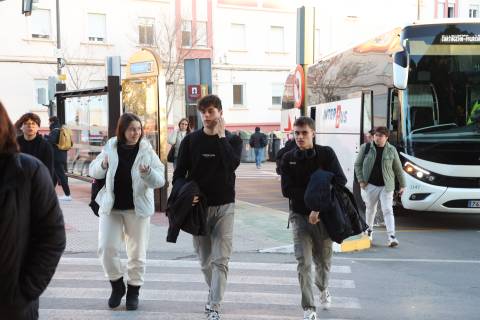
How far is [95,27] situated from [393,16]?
2092cm

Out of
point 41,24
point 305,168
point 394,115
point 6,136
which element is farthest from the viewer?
point 41,24

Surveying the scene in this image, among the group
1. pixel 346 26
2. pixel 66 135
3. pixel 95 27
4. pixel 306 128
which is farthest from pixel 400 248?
pixel 346 26

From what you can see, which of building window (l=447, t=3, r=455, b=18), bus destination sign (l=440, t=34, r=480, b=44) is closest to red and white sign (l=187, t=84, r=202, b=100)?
bus destination sign (l=440, t=34, r=480, b=44)

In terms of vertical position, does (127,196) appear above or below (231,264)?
above

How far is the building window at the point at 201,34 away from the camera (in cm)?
3394

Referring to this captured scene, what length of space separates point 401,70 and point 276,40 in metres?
27.3

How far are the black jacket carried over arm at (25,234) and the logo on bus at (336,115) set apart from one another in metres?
10.9

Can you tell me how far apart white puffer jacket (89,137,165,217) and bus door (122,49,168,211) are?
584 cm

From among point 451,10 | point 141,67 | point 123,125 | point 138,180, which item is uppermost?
point 451,10

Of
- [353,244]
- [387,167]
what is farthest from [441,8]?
[353,244]

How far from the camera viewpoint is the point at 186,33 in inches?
1334

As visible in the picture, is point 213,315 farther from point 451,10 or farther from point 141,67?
point 451,10

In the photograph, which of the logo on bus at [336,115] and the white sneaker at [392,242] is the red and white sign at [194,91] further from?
the white sneaker at [392,242]

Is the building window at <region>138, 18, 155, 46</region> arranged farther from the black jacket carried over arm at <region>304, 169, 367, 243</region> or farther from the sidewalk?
the black jacket carried over arm at <region>304, 169, 367, 243</region>
